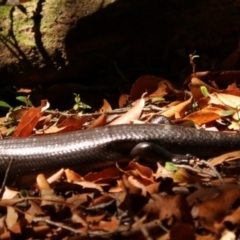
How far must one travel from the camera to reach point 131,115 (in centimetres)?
521

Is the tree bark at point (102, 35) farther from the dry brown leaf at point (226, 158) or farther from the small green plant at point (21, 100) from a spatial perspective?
the dry brown leaf at point (226, 158)

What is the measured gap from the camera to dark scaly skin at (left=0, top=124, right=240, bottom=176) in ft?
15.0

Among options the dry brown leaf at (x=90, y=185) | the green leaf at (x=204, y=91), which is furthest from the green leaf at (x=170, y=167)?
the green leaf at (x=204, y=91)

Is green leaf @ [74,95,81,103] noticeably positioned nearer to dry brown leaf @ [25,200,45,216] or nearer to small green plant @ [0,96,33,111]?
small green plant @ [0,96,33,111]

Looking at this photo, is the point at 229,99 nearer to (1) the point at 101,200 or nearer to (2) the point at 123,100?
(2) the point at 123,100

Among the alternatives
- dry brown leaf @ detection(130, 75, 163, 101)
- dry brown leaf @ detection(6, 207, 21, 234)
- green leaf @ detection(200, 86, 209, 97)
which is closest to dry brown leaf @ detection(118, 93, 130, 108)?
dry brown leaf @ detection(130, 75, 163, 101)

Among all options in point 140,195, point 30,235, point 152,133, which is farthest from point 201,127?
point 30,235

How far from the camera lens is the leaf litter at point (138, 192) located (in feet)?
11.4

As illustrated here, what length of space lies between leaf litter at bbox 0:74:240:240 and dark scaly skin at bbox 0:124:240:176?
95mm

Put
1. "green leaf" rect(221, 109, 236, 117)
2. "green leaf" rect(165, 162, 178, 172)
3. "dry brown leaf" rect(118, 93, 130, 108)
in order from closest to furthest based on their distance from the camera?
"green leaf" rect(165, 162, 178, 172)
"green leaf" rect(221, 109, 236, 117)
"dry brown leaf" rect(118, 93, 130, 108)

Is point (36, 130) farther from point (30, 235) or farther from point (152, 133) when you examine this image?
point (30, 235)

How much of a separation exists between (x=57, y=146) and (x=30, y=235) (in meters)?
1.14

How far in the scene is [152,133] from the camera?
4.64m

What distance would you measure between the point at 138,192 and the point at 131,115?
4.59 ft
